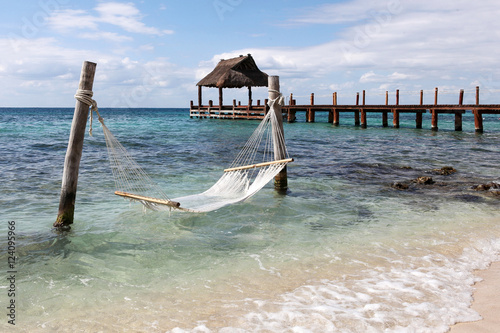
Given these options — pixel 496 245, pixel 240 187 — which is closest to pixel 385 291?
pixel 496 245

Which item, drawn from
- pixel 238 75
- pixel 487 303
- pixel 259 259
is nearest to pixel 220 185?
pixel 259 259

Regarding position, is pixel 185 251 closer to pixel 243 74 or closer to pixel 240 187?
pixel 240 187

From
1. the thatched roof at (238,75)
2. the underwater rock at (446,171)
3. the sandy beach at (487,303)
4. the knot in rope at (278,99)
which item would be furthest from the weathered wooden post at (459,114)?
the sandy beach at (487,303)

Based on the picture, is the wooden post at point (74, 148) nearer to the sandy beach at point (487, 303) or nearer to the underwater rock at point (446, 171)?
the sandy beach at point (487, 303)

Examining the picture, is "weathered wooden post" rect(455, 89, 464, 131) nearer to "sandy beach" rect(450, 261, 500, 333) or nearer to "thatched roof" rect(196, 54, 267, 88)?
"thatched roof" rect(196, 54, 267, 88)

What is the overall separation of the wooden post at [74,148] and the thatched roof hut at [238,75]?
25.4 m

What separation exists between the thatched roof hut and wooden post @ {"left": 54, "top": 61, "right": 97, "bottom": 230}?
25.4m

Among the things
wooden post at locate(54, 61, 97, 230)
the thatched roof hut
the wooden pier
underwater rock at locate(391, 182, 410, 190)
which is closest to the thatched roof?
the thatched roof hut

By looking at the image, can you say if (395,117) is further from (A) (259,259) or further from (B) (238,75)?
(A) (259,259)

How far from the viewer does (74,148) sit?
499cm

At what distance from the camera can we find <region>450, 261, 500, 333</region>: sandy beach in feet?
9.77

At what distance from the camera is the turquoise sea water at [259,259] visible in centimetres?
323

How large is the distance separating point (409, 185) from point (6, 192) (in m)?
8.20

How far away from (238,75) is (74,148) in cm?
2617
